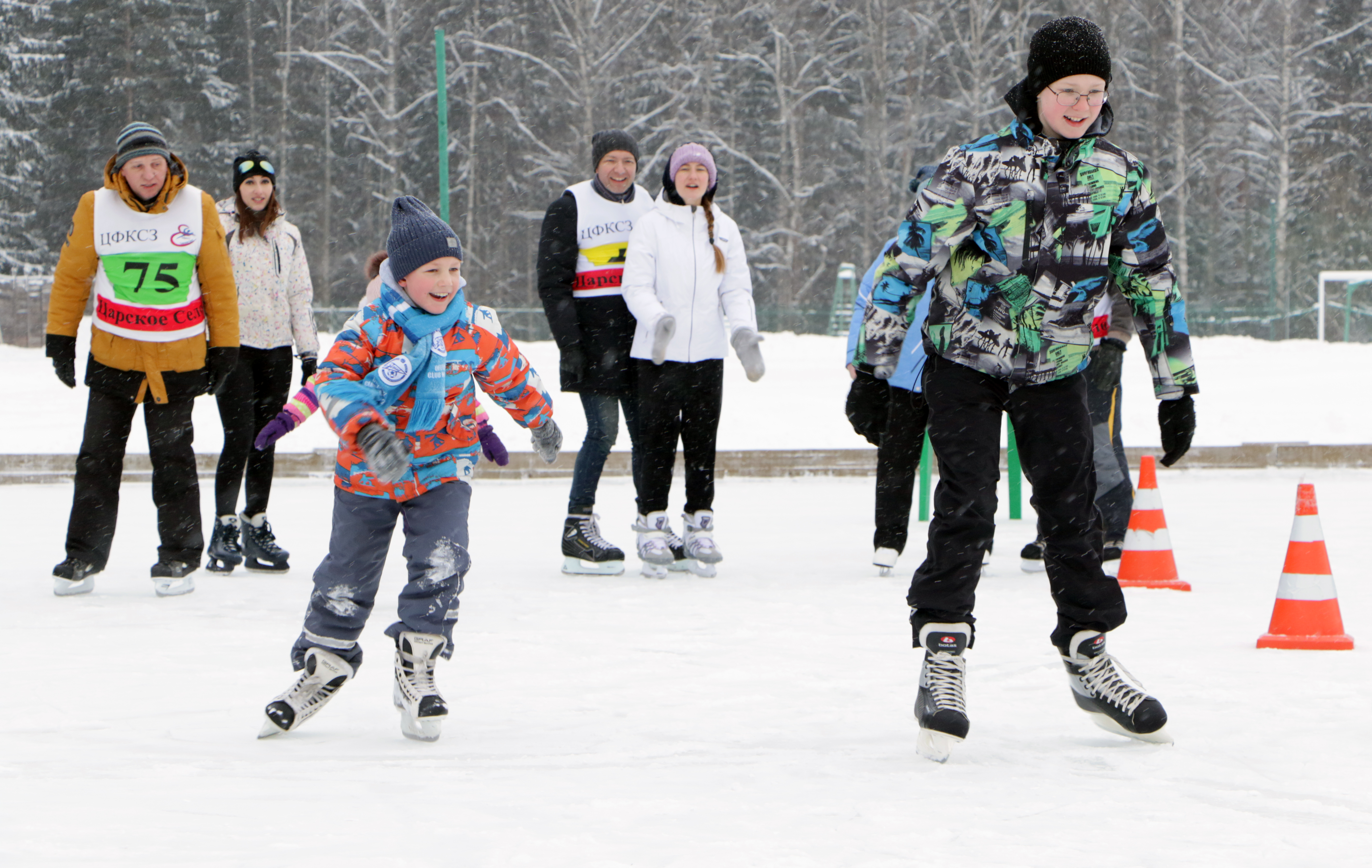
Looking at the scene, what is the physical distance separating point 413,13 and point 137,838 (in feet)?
130

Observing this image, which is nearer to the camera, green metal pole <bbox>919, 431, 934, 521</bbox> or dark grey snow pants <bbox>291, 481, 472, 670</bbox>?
dark grey snow pants <bbox>291, 481, 472, 670</bbox>

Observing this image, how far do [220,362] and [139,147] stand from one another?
873mm

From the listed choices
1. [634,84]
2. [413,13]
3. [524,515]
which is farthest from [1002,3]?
[524,515]

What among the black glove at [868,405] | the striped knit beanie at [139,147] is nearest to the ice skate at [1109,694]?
the black glove at [868,405]

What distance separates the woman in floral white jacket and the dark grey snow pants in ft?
10.1

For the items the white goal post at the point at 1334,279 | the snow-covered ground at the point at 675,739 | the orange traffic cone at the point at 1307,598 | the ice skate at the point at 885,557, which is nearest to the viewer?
the snow-covered ground at the point at 675,739

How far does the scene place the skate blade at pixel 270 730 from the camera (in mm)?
3904

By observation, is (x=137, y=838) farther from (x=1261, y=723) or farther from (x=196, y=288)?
(x=196, y=288)

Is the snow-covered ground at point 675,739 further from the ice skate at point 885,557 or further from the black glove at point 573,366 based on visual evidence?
the black glove at point 573,366

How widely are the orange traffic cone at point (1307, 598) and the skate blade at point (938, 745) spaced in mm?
1885

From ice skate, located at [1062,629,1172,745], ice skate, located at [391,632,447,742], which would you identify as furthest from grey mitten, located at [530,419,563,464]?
ice skate, located at [1062,629,1172,745]

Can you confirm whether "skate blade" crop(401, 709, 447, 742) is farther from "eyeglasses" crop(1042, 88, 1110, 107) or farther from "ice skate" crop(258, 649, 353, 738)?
"eyeglasses" crop(1042, 88, 1110, 107)

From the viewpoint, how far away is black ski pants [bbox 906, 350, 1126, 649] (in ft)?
12.2

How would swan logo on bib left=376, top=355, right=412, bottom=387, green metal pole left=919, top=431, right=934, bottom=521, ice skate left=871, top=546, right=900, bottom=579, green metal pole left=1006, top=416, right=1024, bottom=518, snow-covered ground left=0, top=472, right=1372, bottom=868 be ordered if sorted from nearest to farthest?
snow-covered ground left=0, top=472, right=1372, bottom=868
swan logo on bib left=376, top=355, right=412, bottom=387
ice skate left=871, top=546, right=900, bottom=579
green metal pole left=1006, top=416, right=1024, bottom=518
green metal pole left=919, top=431, right=934, bottom=521
